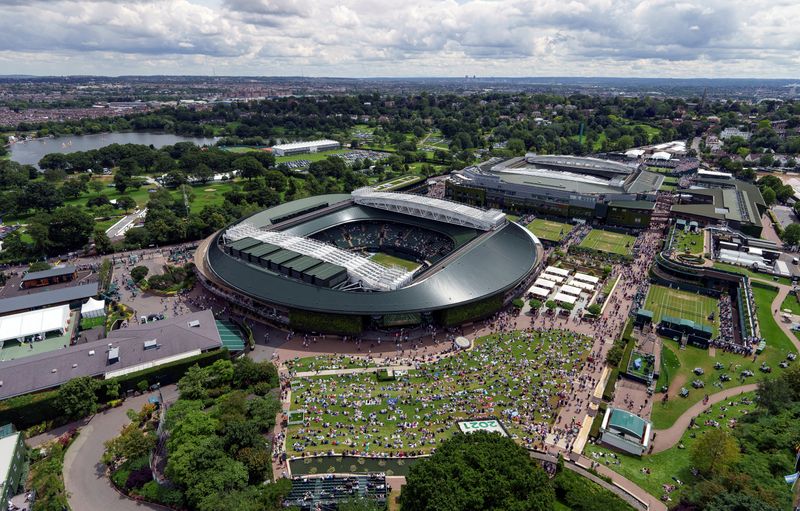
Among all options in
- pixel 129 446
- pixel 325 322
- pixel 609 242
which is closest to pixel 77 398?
pixel 129 446


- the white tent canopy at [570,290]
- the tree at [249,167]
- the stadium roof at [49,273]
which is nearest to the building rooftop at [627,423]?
the white tent canopy at [570,290]

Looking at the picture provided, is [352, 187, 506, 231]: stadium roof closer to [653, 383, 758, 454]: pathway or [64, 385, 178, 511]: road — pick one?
[653, 383, 758, 454]: pathway

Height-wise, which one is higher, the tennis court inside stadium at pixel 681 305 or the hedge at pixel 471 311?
the hedge at pixel 471 311

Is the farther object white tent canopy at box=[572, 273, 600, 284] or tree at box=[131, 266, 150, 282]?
white tent canopy at box=[572, 273, 600, 284]

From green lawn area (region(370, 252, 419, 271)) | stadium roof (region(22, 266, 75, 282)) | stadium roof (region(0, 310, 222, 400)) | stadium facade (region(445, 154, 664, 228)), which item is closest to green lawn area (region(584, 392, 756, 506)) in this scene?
stadium roof (region(0, 310, 222, 400))

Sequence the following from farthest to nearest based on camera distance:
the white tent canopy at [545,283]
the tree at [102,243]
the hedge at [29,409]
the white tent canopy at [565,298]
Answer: the tree at [102,243] < the white tent canopy at [545,283] < the white tent canopy at [565,298] < the hedge at [29,409]

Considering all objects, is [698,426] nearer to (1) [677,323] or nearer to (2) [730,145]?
(1) [677,323]

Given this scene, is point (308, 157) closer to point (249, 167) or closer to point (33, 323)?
point (249, 167)

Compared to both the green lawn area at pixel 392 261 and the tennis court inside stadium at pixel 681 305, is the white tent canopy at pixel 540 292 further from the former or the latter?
the green lawn area at pixel 392 261
